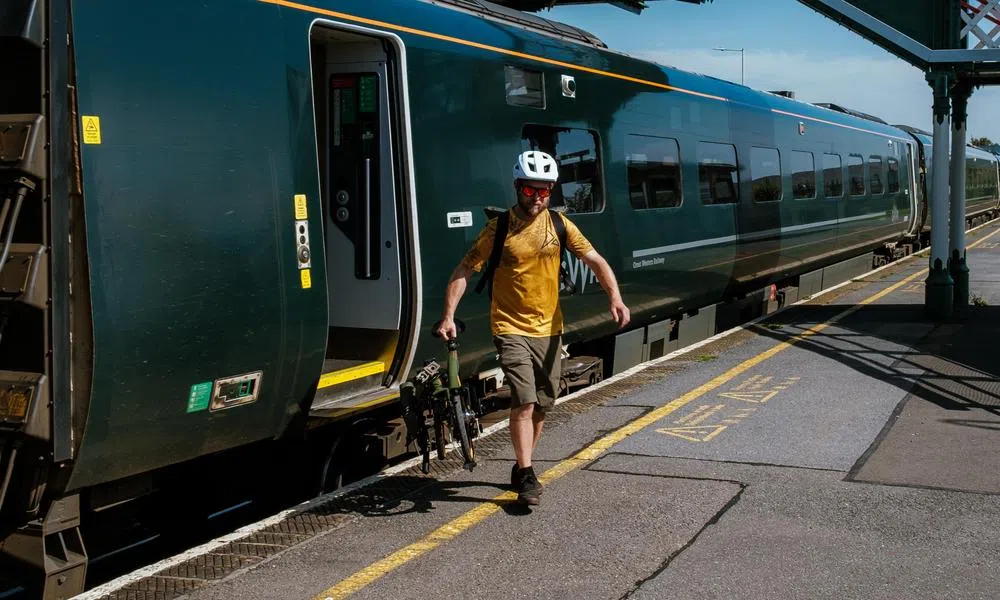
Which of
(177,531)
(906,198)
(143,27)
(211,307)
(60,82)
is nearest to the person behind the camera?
(60,82)

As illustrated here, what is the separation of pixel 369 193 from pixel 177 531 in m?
2.28

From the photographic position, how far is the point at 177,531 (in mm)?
5980

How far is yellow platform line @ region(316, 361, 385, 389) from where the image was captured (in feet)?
19.7

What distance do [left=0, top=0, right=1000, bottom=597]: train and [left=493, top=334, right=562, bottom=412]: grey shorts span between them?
99cm

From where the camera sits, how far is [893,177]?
21.3 metres

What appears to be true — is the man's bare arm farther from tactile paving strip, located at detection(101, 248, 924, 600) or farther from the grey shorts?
tactile paving strip, located at detection(101, 248, 924, 600)

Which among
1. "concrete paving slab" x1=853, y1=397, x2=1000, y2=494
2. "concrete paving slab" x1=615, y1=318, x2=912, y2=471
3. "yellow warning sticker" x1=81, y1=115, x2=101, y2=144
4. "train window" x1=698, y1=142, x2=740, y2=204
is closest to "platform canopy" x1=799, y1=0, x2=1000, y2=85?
"train window" x1=698, y1=142, x2=740, y2=204

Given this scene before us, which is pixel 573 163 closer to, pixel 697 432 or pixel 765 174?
pixel 697 432

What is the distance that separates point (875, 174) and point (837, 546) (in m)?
16.1

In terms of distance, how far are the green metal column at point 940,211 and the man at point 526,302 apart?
26.4 ft

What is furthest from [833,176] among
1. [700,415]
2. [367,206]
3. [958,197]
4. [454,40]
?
[367,206]

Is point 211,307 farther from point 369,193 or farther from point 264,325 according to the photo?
point 369,193

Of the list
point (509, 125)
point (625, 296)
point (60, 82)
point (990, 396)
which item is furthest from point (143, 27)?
point (990, 396)

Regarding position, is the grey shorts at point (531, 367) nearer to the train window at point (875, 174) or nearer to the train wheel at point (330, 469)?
the train wheel at point (330, 469)
